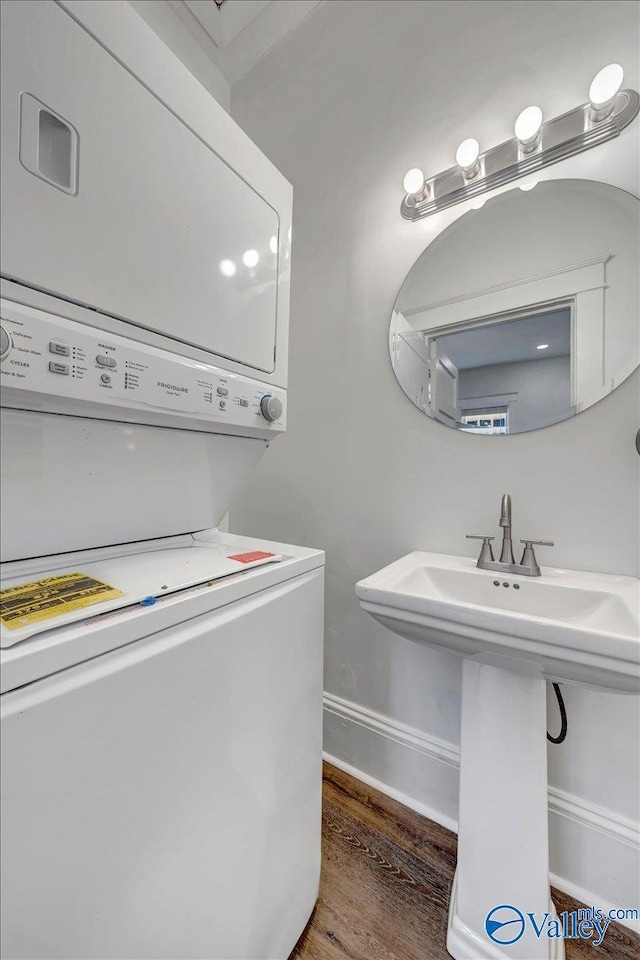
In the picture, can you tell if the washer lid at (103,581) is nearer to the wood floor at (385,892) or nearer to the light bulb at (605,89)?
the wood floor at (385,892)

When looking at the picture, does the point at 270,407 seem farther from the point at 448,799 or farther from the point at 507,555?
the point at 448,799

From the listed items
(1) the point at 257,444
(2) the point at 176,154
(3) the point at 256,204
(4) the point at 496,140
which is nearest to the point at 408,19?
(4) the point at 496,140

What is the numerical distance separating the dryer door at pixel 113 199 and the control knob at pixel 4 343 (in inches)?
3.8

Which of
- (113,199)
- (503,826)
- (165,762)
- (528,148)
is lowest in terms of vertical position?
(503,826)

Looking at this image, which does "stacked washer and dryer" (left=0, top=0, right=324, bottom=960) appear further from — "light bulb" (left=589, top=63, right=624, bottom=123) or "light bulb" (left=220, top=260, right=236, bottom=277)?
"light bulb" (left=589, top=63, right=624, bottom=123)

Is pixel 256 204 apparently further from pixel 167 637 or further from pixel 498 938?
pixel 498 938

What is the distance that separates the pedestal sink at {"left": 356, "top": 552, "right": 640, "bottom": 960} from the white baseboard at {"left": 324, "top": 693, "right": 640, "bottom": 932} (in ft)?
0.72

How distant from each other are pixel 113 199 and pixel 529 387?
1.18 metres

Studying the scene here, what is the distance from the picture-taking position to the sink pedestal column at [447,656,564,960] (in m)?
0.91

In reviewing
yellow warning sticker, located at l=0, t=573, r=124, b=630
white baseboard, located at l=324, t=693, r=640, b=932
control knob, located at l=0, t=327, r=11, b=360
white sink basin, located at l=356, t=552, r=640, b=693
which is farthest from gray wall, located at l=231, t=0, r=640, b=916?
control knob, located at l=0, t=327, r=11, b=360

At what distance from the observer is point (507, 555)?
1160mm

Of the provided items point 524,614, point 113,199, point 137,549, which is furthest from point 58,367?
point 524,614

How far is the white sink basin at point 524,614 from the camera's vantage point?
71 cm

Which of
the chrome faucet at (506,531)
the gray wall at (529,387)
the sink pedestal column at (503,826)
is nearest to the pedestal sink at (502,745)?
the sink pedestal column at (503,826)
